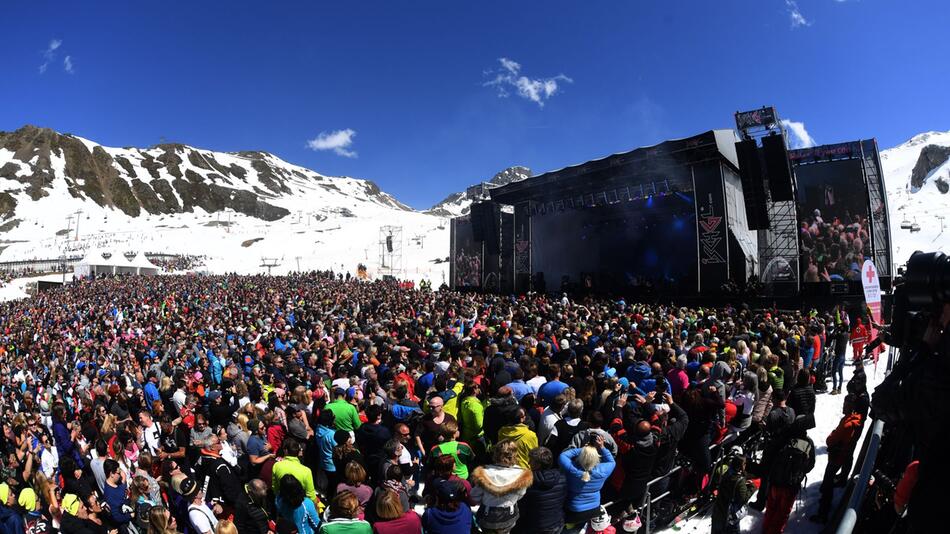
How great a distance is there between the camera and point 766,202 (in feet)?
59.1

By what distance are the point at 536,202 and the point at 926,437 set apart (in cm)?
2548

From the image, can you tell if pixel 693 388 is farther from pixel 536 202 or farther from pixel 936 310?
pixel 536 202

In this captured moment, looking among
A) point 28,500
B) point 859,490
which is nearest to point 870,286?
point 859,490

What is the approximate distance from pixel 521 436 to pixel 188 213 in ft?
428

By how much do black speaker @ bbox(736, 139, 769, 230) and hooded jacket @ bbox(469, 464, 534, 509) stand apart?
1718 cm

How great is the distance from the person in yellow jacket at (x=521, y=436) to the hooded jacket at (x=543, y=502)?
160 mm

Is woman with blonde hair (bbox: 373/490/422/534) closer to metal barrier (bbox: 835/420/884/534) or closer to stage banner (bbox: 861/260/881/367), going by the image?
metal barrier (bbox: 835/420/884/534)

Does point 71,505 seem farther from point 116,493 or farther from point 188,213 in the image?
point 188,213

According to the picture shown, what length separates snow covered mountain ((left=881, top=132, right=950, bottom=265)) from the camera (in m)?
48.4

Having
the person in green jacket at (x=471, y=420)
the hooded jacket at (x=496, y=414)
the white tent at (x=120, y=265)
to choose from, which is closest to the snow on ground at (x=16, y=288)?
the white tent at (x=120, y=265)

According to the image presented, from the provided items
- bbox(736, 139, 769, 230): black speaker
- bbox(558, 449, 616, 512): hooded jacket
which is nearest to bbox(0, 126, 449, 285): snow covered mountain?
bbox(736, 139, 769, 230): black speaker

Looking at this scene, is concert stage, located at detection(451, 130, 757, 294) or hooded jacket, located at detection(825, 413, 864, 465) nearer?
hooded jacket, located at detection(825, 413, 864, 465)

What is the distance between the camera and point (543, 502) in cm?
388

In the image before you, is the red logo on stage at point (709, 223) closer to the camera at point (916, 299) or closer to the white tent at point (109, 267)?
the camera at point (916, 299)
